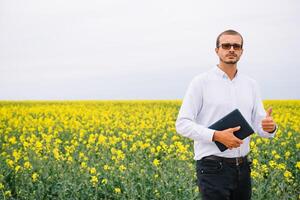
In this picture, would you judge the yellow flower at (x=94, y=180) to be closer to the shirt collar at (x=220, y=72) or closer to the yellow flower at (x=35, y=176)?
the yellow flower at (x=35, y=176)

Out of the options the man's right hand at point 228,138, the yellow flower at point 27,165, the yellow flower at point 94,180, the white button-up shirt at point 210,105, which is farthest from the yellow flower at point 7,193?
the man's right hand at point 228,138

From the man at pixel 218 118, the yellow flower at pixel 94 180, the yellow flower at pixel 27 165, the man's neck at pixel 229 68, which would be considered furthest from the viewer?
the yellow flower at pixel 27 165

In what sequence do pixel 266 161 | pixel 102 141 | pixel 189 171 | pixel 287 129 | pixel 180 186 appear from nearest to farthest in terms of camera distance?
pixel 180 186 < pixel 189 171 < pixel 266 161 < pixel 102 141 < pixel 287 129

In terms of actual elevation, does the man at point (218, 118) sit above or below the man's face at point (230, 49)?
below

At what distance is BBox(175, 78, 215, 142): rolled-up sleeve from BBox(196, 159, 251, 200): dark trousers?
0.75 feet

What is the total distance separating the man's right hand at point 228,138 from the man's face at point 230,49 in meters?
0.53

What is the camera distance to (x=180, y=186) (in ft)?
20.7

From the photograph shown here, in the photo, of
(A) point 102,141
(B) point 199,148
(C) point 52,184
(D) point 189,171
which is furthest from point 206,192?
(A) point 102,141

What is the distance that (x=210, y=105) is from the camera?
345cm

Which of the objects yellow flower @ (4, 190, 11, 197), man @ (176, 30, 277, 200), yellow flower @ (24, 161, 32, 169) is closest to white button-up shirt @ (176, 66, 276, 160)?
man @ (176, 30, 277, 200)

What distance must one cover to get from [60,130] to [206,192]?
33.6ft

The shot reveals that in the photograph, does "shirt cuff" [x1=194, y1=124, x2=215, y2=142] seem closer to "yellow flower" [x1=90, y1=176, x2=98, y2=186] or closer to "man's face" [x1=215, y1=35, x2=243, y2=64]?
"man's face" [x1=215, y1=35, x2=243, y2=64]

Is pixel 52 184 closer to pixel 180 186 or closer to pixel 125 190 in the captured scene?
pixel 125 190

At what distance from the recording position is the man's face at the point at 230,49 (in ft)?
11.1
